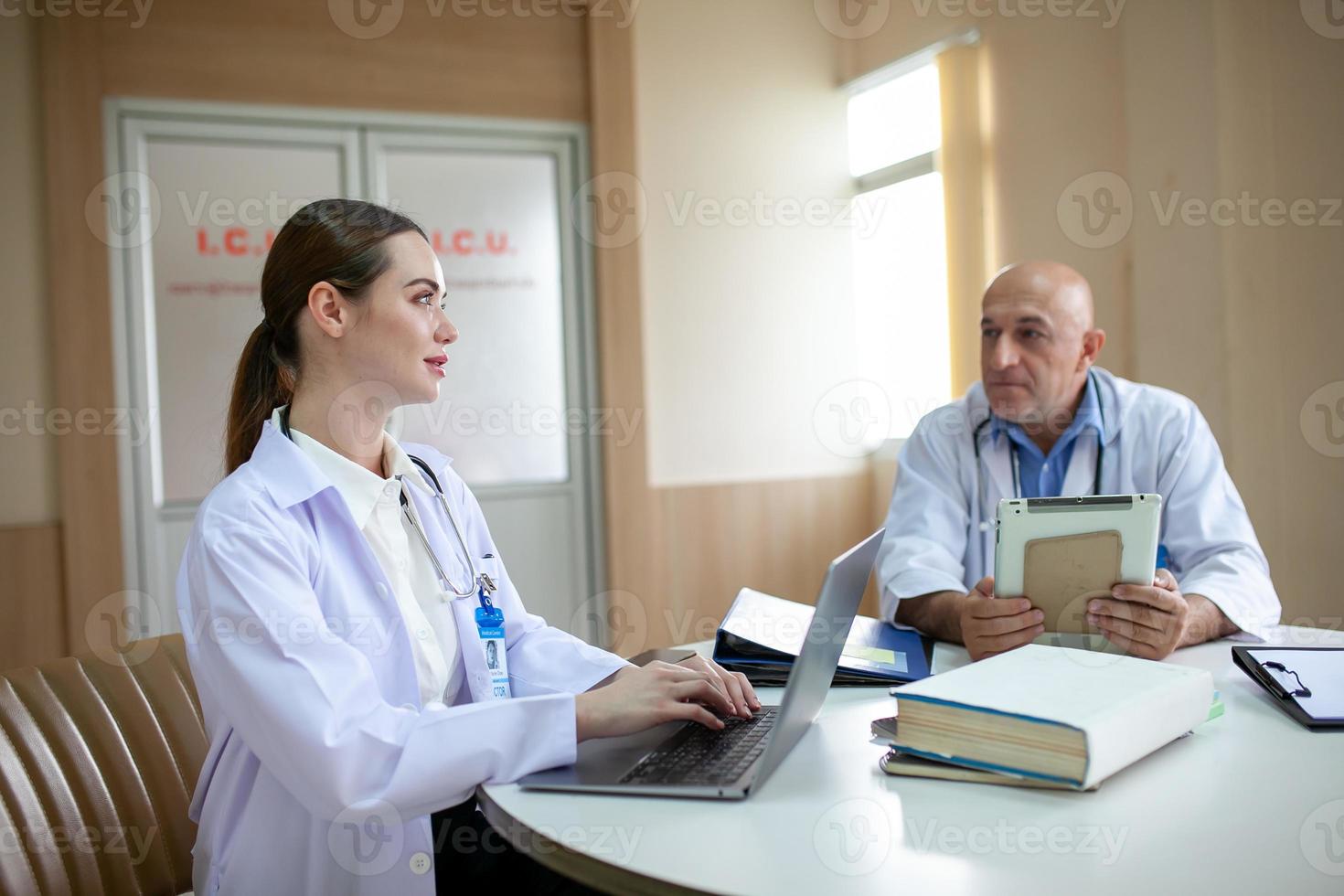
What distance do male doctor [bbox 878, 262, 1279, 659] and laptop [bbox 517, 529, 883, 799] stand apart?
665 millimetres

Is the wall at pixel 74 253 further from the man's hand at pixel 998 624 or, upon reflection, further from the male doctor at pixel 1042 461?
the man's hand at pixel 998 624

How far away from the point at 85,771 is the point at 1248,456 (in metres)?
3.16

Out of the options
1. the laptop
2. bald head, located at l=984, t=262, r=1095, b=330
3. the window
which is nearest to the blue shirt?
bald head, located at l=984, t=262, r=1095, b=330

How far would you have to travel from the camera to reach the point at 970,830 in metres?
0.97

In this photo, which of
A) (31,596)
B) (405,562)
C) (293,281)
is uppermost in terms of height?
(293,281)

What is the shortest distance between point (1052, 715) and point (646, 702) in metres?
0.48

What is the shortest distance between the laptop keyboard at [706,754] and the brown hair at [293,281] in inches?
34.0

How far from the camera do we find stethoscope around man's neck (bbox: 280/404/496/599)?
157cm

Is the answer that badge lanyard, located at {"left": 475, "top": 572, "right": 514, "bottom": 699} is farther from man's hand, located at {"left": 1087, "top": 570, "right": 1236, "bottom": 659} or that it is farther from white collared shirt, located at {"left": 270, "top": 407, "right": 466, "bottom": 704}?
man's hand, located at {"left": 1087, "top": 570, "right": 1236, "bottom": 659}

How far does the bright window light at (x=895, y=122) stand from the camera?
180 inches

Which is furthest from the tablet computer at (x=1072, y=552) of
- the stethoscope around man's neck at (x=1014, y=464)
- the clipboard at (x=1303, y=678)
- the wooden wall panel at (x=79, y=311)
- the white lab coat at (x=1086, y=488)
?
the wooden wall panel at (x=79, y=311)

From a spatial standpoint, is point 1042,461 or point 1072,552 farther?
point 1042,461

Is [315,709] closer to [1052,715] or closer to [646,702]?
[646,702]

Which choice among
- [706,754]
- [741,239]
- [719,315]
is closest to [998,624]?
[706,754]
